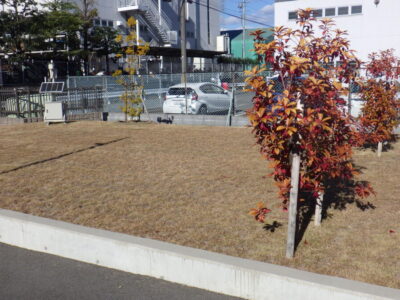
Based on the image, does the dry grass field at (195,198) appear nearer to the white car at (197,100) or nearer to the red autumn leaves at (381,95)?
the red autumn leaves at (381,95)

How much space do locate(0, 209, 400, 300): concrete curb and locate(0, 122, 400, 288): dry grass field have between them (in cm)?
43

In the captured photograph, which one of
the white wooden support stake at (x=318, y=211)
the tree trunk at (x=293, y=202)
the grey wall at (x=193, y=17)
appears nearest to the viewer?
the tree trunk at (x=293, y=202)

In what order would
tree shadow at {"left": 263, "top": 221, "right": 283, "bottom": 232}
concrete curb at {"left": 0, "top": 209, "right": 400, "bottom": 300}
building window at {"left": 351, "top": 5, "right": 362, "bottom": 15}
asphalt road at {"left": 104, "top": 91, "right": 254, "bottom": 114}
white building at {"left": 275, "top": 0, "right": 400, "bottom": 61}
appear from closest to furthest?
1. concrete curb at {"left": 0, "top": 209, "right": 400, "bottom": 300}
2. tree shadow at {"left": 263, "top": 221, "right": 283, "bottom": 232}
3. asphalt road at {"left": 104, "top": 91, "right": 254, "bottom": 114}
4. white building at {"left": 275, "top": 0, "right": 400, "bottom": 61}
5. building window at {"left": 351, "top": 5, "right": 362, "bottom": 15}

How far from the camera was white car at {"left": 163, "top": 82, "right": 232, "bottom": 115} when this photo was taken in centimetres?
1612

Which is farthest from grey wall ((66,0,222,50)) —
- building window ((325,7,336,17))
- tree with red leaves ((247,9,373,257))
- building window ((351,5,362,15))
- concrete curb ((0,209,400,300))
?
tree with red leaves ((247,9,373,257))

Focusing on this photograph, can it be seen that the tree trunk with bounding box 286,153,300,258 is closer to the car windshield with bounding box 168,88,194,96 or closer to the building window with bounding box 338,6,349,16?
the car windshield with bounding box 168,88,194,96

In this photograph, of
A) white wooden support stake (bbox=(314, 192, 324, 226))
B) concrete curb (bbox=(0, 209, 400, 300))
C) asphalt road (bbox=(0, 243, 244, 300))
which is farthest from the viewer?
white wooden support stake (bbox=(314, 192, 324, 226))

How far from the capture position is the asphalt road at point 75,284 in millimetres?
3730

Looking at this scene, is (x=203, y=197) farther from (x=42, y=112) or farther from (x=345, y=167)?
(x=42, y=112)

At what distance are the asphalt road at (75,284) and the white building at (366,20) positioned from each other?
1195 inches

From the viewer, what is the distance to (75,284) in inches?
155

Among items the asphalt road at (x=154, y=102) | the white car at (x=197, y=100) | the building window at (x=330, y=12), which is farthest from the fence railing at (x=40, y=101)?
the building window at (x=330, y=12)

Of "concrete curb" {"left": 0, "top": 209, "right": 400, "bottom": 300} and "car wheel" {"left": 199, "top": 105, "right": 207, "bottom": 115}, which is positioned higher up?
"car wheel" {"left": 199, "top": 105, "right": 207, "bottom": 115}

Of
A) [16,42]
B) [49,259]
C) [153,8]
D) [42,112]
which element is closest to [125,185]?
[49,259]
